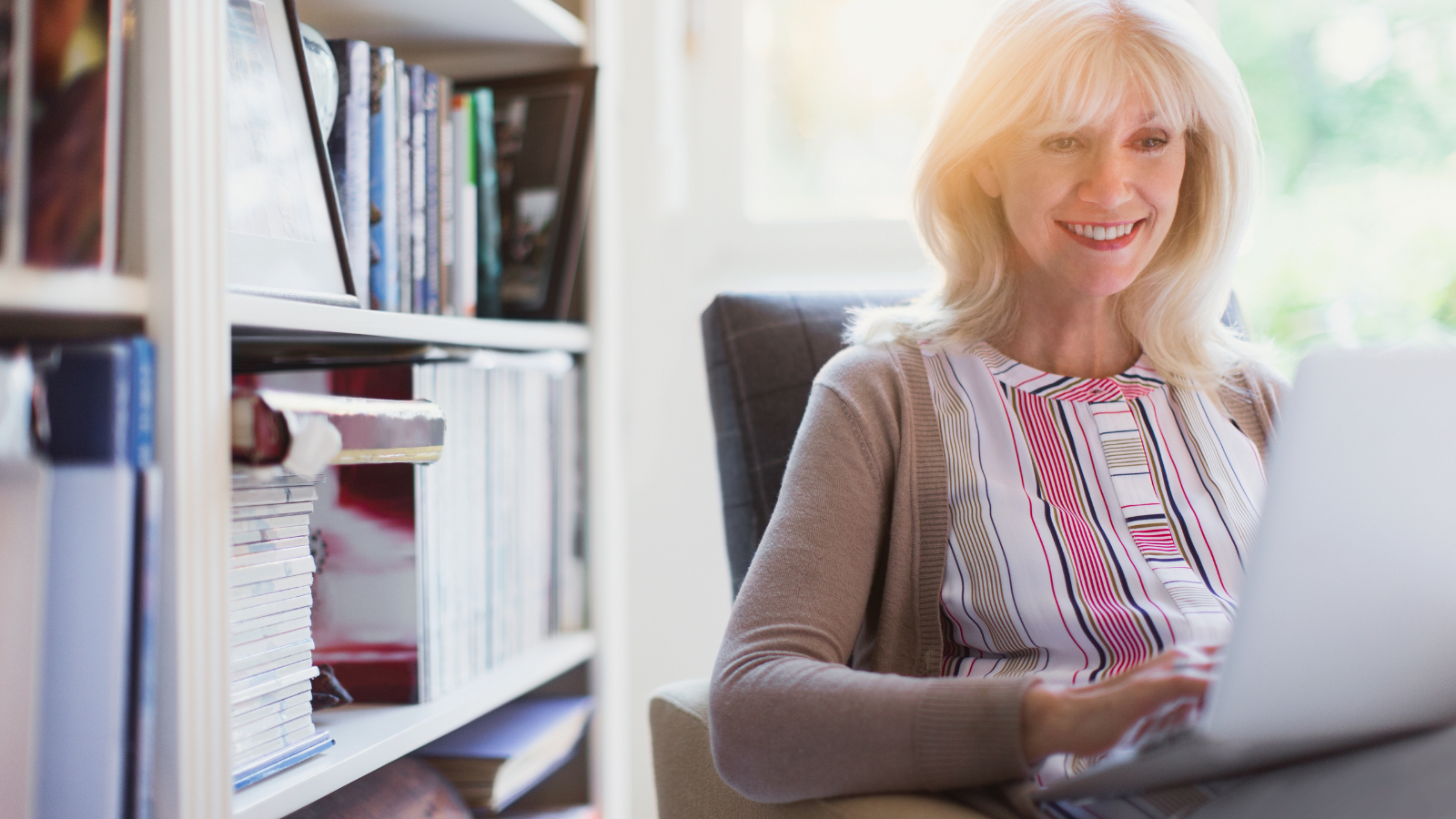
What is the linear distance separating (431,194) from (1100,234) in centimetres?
69

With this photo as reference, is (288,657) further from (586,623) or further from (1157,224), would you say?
(1157,224)

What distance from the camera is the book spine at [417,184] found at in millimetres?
1100

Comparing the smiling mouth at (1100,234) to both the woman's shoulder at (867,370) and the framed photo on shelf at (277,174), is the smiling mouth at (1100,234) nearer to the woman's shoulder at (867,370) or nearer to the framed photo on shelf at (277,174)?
the woman's shoulder at (867,370)

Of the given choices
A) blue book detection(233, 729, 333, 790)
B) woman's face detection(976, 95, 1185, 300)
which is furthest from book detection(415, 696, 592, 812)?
woman's face detection(976, 95, 1185, 300)

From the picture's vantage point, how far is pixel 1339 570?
496mm

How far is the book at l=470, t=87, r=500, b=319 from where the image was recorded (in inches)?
48.1

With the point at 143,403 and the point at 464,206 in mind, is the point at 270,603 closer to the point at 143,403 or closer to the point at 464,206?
the point at 143,403

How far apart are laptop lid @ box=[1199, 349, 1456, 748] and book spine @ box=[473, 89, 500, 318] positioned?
954 millimetres

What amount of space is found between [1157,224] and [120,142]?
850mm

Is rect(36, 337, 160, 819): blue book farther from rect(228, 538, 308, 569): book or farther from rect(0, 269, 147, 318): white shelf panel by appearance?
rect(228, 538, 308, 569): book

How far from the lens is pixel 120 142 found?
68 centimetres

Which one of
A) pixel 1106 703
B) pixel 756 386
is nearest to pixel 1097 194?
pixel 756 386

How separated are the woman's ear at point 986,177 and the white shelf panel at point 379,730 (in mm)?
717

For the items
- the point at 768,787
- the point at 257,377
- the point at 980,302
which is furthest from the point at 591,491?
the point at 768,787
